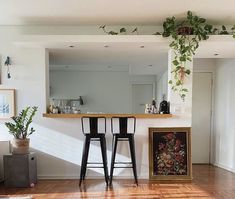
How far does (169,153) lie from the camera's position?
12.8 feet

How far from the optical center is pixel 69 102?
7398 millimetres

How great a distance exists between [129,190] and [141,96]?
165 inches

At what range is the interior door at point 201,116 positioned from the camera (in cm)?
518

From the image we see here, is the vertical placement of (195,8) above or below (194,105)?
above

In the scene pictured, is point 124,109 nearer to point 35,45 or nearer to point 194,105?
point 194,105

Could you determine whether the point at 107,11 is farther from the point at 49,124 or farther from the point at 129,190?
the point at 129,190

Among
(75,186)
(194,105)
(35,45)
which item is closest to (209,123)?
(194,105)

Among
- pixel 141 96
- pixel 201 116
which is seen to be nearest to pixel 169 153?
pixel 201 116

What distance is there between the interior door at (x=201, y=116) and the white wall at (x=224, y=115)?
0.14m

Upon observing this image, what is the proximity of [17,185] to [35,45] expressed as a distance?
2.10 metres

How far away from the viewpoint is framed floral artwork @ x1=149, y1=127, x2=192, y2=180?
153 inches

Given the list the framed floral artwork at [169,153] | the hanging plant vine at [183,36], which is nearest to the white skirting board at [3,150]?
the framed floral artwork at [169,153]

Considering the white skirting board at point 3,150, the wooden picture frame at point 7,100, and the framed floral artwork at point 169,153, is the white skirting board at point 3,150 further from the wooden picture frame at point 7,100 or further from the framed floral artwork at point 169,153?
the framed floral artwork at point 169,153

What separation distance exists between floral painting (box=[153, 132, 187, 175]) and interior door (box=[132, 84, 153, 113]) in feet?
11.1
